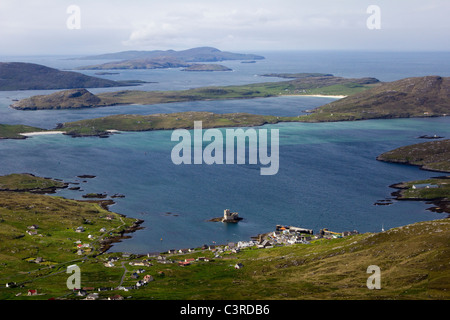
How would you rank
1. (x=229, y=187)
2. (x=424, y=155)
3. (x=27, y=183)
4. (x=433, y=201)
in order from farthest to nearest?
(x=424, y=155) → (x=27, y=183) → (x=229, y=187) → (x=433, y=201)

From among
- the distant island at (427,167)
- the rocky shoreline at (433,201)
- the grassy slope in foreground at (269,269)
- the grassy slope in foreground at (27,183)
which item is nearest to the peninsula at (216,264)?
the grassy slope in foreground at (269,269)

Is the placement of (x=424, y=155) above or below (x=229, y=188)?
above

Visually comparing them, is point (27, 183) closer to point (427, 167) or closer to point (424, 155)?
point (427, 167)

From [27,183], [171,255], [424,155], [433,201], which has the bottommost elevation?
[171,255]

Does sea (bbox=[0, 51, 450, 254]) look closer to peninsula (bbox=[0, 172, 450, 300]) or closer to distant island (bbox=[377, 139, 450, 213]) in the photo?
distant island (bbox=[377, 139, 450, 213])

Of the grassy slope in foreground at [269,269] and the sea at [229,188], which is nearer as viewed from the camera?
the grassy slope in foreground at [269,269]

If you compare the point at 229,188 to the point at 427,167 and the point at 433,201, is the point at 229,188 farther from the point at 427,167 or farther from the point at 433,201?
the point at 427,167

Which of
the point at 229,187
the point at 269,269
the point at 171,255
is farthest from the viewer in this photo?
the point at 229,187

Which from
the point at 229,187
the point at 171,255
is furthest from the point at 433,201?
the point at 171,255

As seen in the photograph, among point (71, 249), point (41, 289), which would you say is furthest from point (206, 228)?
point (41, 289)

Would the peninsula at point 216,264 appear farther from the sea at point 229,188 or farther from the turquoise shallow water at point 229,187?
A: the turquoise shallow water at point 229,187

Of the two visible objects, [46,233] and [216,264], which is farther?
[46,233]
